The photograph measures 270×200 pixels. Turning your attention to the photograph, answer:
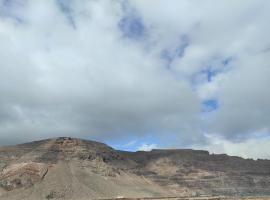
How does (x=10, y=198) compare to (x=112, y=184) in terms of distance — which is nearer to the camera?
(x=10, y=198)

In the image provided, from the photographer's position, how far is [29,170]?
196375mm

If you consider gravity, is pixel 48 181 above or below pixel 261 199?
above

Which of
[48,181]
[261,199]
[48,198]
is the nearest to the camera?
[261,199]

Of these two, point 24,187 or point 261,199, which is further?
point 24,187

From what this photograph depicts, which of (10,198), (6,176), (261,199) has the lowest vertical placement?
(261,199)

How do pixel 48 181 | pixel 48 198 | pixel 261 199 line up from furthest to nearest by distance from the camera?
pixel 48 181, pixel 48 198, pixel 261 199

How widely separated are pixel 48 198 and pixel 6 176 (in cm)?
2782

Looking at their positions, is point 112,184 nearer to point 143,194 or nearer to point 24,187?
point 143,194

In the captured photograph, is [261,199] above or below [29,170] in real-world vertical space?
below

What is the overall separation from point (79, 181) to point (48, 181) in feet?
37.8

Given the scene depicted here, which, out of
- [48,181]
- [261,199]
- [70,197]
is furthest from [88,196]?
[261,199]

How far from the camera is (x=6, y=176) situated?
196 meters

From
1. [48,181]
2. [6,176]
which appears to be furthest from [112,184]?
[6,176]

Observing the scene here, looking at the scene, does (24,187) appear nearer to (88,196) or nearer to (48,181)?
(48,181)
